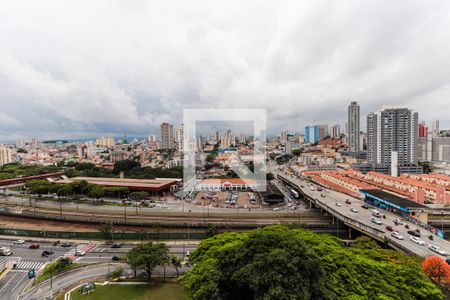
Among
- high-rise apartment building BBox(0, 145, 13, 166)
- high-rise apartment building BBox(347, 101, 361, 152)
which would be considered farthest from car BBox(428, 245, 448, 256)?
high-rise apartment building BBox(0, 145, 13, 166)

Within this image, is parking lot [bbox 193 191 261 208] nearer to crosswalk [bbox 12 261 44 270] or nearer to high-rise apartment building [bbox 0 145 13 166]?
crosswalk [bbox 12 261 44 270]

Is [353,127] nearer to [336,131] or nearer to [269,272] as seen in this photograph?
[336,131]

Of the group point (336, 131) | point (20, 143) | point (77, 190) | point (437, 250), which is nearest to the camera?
point (437, 250)

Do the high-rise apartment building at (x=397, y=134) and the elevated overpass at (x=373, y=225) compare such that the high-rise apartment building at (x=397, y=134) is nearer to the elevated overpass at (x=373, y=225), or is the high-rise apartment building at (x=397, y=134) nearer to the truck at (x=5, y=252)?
the elevated overpass at (x=373, y=225)

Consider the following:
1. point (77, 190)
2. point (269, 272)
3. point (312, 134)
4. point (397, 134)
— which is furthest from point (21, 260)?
point (312, 134)

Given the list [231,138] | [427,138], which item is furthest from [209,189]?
[427,138]

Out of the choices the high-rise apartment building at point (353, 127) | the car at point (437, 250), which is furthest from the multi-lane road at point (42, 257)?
the high-rise apartment building at point (353, 127)

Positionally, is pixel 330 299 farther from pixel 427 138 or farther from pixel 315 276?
pixel 427 138
